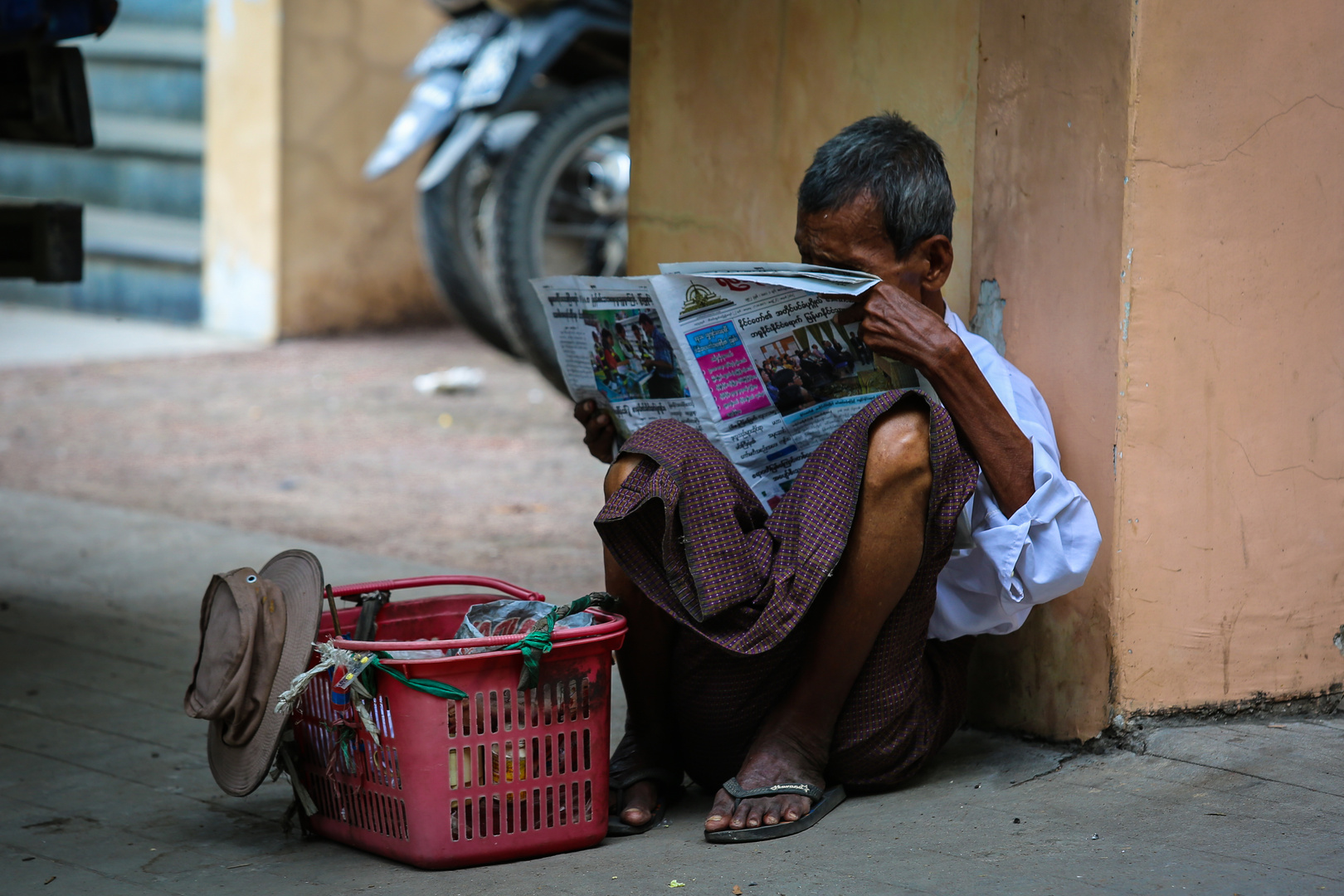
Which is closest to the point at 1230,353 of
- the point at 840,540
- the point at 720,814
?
the point at 840,540

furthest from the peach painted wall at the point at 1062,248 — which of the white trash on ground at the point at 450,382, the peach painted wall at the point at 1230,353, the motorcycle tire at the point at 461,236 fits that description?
the white trash on ground at the point at 450,382

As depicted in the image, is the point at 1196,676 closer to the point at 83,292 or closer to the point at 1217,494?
the point at 1217,494

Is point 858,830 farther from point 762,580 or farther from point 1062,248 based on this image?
point 1062,248

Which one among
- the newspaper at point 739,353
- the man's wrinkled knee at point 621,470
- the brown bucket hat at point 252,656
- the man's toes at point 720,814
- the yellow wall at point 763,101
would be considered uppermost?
the yellow wall at point 763,101

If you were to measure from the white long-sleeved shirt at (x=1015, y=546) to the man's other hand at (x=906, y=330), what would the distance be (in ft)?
0.48

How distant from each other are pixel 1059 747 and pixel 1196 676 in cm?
23

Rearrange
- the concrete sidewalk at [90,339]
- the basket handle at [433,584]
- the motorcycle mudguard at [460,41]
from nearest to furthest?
the basket handle at [433,584] < the motorcycle mudguard at [460,41] < the concrete sidewalk at [90,339]

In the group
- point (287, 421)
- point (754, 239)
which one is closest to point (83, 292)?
point (287, 421)

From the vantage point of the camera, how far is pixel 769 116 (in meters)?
2.68

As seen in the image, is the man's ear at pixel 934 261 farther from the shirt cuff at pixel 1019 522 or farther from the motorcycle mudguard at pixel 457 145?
the motorcycle mudguard at pixel 457 145

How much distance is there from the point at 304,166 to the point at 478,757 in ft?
23.4

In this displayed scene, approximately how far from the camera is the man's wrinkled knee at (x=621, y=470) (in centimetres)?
201

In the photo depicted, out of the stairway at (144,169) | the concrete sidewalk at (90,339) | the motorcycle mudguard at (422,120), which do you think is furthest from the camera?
the stairway at (144,169)

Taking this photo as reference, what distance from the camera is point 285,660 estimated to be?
1.95m
